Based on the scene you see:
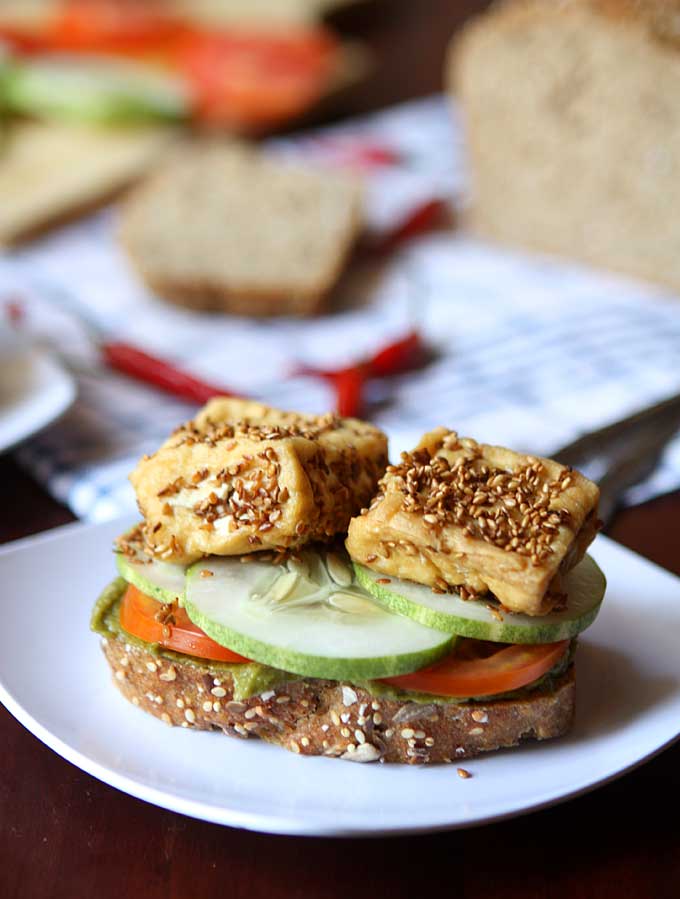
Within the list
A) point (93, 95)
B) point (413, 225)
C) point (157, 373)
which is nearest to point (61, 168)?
point (93, 95)

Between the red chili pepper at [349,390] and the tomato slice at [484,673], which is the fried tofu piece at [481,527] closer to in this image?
the tomato slice at [484,673]

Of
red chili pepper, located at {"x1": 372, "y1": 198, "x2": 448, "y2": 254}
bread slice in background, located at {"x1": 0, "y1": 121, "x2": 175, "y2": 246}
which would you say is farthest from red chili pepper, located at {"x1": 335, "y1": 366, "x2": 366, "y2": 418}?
bread slice in background, located at {"x1": 0, "y1": 121, "x2": 175, "y2": 246}

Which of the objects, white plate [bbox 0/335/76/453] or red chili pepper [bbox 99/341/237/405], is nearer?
white plate [bbox 0/335/76/453]

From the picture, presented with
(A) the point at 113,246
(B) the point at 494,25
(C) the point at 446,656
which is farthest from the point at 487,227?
(C) the point at 446,656

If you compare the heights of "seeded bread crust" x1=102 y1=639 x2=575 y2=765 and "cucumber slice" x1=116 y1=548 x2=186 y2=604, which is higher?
"cucumber slice" x1=116 y1=548 x2=186 y2=604

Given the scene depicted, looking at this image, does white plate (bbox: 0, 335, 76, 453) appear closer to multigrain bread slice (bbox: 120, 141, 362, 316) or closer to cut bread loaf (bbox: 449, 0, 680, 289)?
multigrain bread slice (bbox: 120, 141, 362, 316)

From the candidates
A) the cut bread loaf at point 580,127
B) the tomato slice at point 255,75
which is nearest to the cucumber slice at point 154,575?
the cut bread loaf at point 580,127
